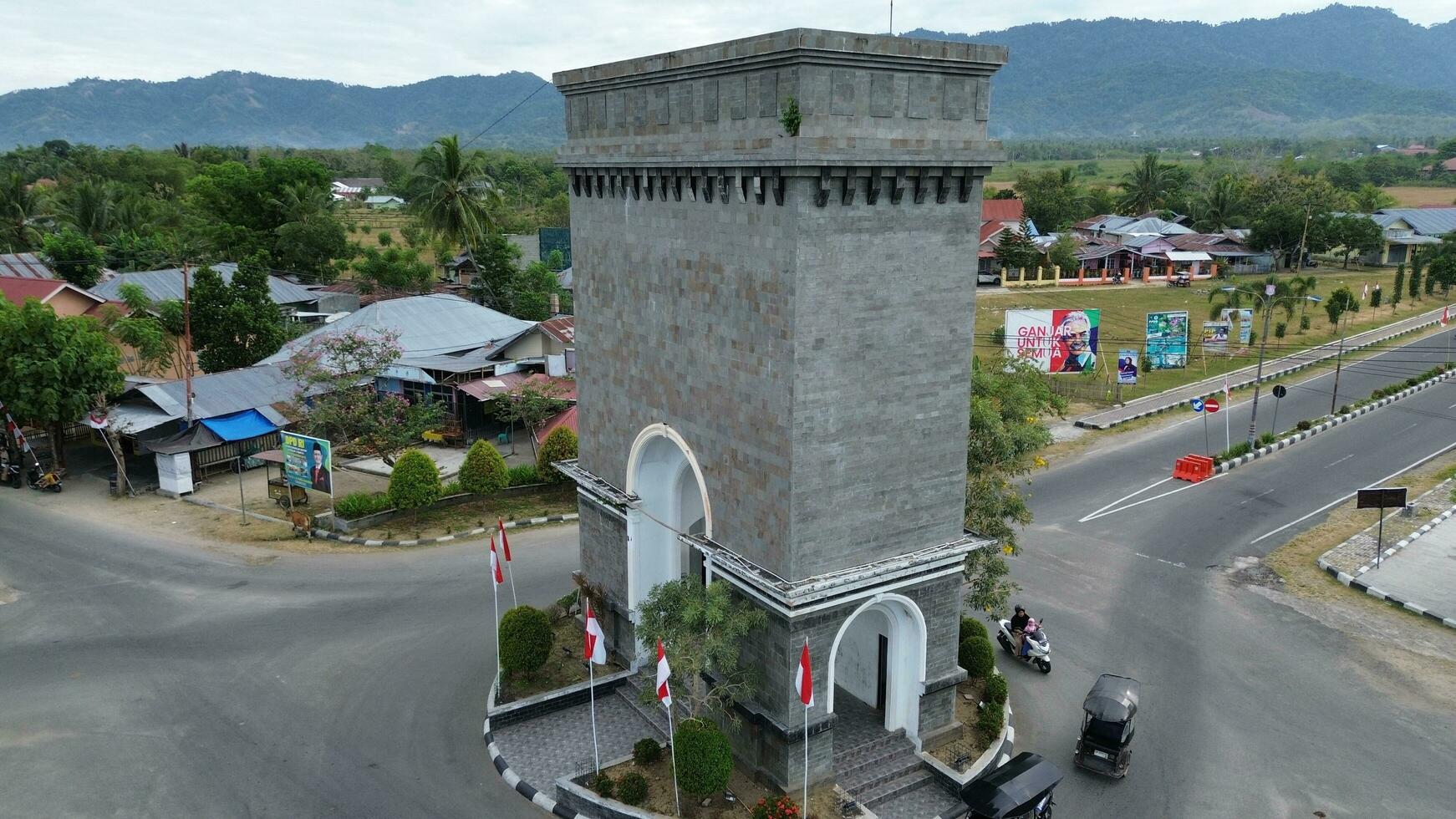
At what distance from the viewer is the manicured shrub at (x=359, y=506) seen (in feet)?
102

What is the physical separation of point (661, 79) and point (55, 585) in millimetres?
22993

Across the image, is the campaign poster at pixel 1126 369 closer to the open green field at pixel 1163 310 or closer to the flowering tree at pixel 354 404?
the open green field at pixel 1163 310

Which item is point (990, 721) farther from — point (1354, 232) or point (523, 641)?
point (1354, 232)

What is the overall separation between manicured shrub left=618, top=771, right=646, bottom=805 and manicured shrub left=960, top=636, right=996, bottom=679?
7.62 m

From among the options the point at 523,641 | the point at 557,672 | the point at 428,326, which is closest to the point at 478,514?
the point at 557,672

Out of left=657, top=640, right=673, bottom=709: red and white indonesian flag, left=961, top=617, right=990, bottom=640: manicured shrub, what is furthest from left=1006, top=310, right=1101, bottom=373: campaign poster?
left=657, top=640, right=673, bottom=709: red and white indonesian flag

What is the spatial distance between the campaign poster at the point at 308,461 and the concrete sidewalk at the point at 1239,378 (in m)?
31.9

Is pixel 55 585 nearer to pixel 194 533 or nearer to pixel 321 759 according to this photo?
pixel 194 533

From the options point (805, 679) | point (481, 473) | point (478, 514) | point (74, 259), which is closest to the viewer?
point (805, 679)

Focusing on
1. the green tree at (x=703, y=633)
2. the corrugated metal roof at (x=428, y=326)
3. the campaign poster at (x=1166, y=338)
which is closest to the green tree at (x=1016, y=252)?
the campaign poster at (x=1166, y=338)

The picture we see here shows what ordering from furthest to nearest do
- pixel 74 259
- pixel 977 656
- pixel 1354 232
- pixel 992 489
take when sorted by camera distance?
pixel 1354 232 → pixel 74 259 → pixel 992 489 → pixel 977 656

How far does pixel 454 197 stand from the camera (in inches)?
2251

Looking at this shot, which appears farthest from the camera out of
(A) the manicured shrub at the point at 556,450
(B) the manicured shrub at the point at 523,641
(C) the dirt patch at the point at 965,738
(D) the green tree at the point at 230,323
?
(D) the green tree at the point at 230,323

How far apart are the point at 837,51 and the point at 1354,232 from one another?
95836 millimetres
